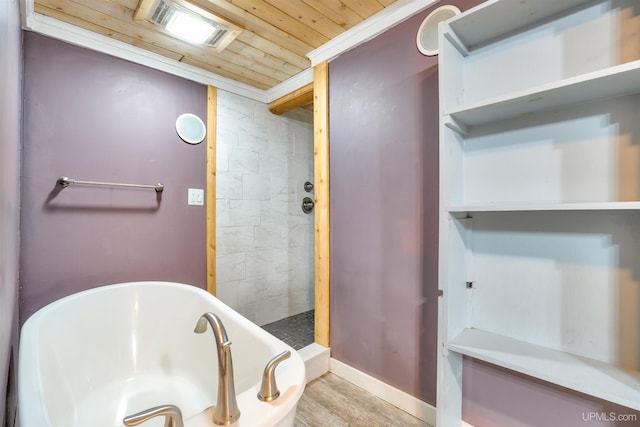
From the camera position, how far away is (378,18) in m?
1.58

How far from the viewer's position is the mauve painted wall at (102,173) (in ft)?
5.08

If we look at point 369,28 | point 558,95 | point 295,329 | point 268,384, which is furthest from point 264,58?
point 295,329

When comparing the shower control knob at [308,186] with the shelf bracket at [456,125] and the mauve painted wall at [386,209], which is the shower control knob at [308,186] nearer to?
the mauve painted wall at [386,209]

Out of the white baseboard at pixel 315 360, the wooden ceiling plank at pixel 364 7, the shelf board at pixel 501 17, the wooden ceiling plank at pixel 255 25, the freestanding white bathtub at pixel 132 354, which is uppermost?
the wooden ceiling plank at pixel 364 7

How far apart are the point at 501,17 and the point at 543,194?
72 cm

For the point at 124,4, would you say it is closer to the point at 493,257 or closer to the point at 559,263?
the point at 493,257

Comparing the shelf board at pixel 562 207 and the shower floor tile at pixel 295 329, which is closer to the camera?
the shelf board at pixel 562 207

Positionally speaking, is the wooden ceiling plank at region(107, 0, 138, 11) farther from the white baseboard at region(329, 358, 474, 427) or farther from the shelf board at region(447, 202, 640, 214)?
the white baseboard at region(329, 358, 474, 427)

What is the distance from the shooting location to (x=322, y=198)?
192cm

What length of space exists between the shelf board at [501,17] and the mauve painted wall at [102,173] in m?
1.83

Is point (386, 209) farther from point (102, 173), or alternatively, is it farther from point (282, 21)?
point (102, 173)

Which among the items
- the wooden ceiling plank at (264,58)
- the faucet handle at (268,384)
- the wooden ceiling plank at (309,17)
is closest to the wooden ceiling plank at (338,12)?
the wooden ceiling plank at (309,17)

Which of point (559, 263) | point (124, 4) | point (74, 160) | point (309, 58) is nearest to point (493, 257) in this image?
point (559, 263)

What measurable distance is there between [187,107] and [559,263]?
239 cm
